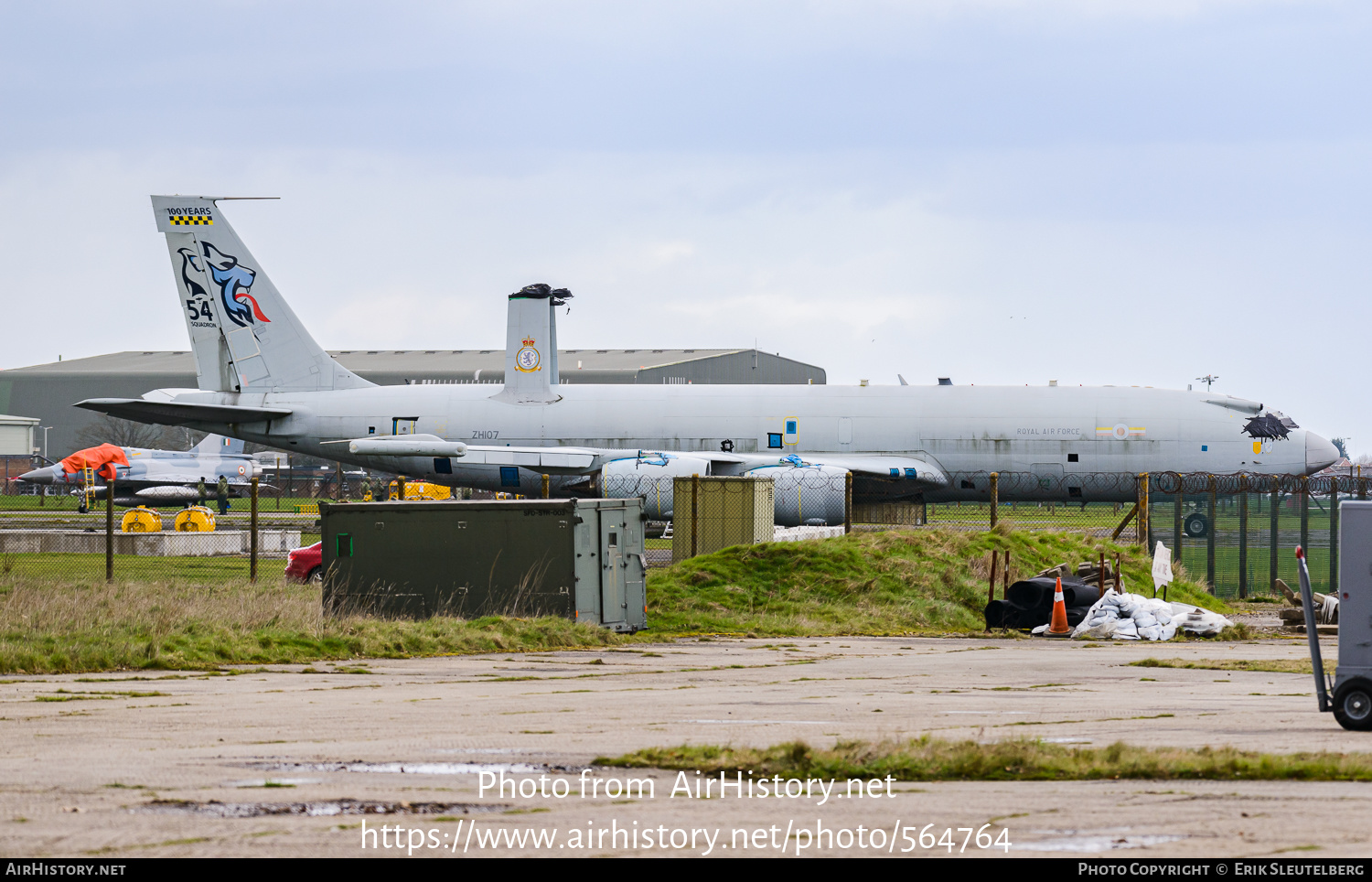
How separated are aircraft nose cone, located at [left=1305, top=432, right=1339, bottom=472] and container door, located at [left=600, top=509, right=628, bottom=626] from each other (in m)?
24.8

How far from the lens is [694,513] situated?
22.6 meters

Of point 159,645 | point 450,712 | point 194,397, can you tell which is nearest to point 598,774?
point 450,712

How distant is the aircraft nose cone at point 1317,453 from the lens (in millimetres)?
36375

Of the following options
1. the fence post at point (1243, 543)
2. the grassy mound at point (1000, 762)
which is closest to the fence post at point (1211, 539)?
the fence post at point (1243, 543)

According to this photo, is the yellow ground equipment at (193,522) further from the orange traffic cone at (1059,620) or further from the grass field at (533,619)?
the orange traffic cone at (1059,620)

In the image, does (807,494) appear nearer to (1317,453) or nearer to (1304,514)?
(1304,514)

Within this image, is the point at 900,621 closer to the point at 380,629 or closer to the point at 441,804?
the point at 380,629

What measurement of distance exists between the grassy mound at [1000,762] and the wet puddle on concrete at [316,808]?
4.48 ft

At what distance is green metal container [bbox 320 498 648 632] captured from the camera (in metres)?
16.5

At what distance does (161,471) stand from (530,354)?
30.9m

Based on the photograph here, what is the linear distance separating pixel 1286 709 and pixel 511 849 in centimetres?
661

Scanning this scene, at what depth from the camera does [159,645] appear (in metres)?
13.3

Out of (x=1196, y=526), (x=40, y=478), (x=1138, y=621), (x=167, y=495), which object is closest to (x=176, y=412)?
(x=167, y=495)

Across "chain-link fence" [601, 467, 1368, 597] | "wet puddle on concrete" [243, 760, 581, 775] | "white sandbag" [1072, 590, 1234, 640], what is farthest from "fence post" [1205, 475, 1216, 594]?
"wet puddle on concrete" [243, 760, 581, 775]
